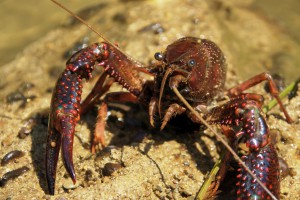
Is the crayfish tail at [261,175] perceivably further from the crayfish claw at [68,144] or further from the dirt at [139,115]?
the crayfish claw at [68,144]

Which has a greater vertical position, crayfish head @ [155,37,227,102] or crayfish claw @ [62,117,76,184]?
crayfish head @ [155,37,227,102]

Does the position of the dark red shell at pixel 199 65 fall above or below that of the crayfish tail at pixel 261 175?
above

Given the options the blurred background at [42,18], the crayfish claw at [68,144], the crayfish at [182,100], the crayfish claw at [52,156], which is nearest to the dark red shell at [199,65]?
the crayfish at [182,100]

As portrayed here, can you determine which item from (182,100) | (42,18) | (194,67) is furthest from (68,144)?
(42,18)

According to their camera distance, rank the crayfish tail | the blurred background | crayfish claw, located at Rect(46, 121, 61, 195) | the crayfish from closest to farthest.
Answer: the crayfish tail → the crayfish → crayfish claw, located at Rect(46, 121, 61, 195) → the blurred background

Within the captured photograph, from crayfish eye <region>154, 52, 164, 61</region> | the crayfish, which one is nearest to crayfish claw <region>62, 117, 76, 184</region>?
the crayfish

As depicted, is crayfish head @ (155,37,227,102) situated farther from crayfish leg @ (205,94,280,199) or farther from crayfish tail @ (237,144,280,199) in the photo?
crayfish tail @ (237,144,280,199)
